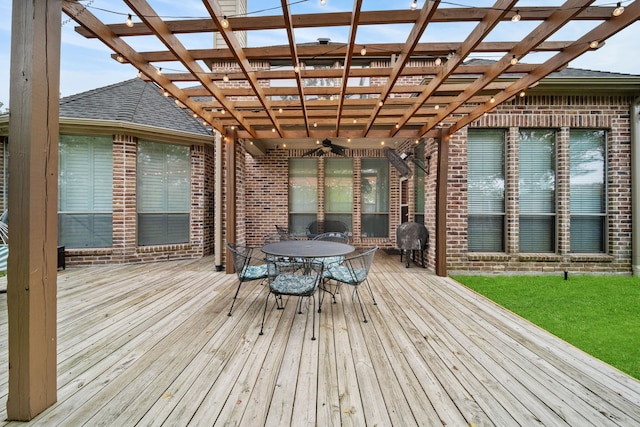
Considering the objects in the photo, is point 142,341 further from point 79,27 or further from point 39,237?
point 79,27

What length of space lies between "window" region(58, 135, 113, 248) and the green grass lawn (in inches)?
278

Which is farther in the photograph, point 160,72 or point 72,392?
point 160,72

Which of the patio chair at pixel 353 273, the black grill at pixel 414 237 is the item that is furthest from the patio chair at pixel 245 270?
the black grill at pixel 414 237

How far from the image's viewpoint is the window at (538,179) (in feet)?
15.8

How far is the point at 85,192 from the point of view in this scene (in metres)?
5.20

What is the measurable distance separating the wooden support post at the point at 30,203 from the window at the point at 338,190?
6.19m

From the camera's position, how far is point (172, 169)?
5.92m

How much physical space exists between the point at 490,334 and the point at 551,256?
343cm

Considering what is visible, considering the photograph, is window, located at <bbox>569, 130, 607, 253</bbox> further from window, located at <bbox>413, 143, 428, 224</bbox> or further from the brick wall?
window, located at <bbox>413, 143, 428, 224</bbox>

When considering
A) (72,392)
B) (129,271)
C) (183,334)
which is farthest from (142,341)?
(129,271)

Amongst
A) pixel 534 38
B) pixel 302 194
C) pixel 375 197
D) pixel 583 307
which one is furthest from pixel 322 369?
pixel 375 197

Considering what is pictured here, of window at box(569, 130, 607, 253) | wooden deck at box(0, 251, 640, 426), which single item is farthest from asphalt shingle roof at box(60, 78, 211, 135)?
window at box(569, 130, 607, 253)

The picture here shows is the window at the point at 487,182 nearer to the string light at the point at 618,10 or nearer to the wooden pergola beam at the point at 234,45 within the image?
the string light at the point at 618,10

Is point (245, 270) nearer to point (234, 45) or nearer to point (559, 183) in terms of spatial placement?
point (234, 45)
